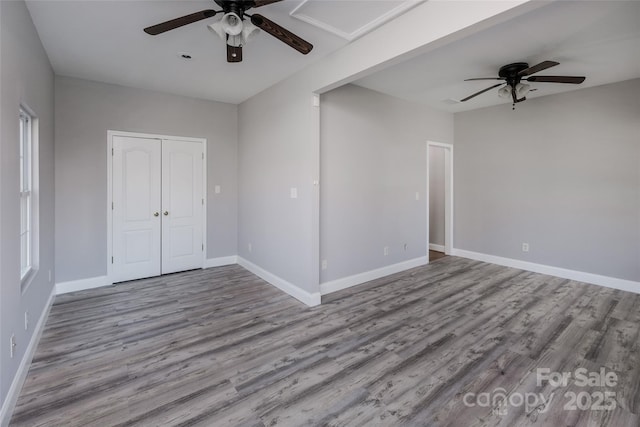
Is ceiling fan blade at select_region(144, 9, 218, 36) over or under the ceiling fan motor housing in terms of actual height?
under

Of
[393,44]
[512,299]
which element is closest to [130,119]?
[393,44]

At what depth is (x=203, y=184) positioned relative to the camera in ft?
16.1

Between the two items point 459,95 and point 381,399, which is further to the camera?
point 459,95

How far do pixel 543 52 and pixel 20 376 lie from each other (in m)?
5.29

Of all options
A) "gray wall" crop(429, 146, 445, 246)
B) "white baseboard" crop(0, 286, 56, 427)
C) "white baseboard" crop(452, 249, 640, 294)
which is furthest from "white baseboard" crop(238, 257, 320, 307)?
"gray wall" crop(429, 146, 445, 246)

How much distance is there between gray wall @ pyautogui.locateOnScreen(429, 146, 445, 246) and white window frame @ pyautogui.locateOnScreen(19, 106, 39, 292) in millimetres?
6323

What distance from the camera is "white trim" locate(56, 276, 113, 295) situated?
3844mm

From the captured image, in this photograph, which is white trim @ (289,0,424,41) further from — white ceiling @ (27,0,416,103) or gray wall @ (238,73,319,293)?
gray wall @ (238,73,319,293)

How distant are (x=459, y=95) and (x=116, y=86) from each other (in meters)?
4.92

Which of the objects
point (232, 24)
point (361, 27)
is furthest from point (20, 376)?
point (361, 27)

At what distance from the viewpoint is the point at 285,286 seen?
3.98 m

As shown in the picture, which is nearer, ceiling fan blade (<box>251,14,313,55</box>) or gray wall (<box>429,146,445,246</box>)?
ceiling fan blade (<box>251,14,313,55</box>)

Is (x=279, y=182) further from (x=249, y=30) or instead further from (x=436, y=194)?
(x=436, y=194)

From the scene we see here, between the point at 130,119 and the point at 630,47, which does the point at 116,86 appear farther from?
the point at 630,47
